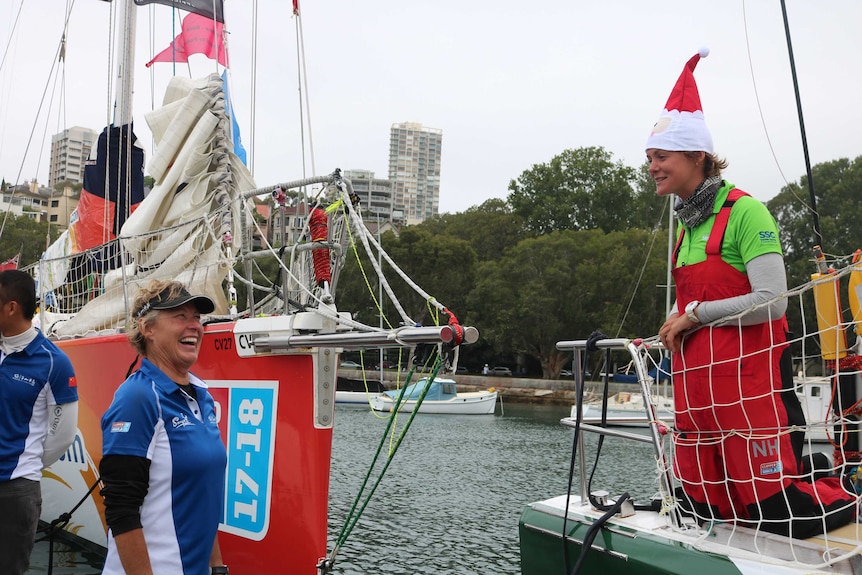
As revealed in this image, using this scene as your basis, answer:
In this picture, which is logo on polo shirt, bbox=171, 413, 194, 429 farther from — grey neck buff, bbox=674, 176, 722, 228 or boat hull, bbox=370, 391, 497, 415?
boat hull, bbox=370, 391, 497, 415

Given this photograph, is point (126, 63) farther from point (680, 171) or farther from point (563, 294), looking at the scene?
point (563, 294)

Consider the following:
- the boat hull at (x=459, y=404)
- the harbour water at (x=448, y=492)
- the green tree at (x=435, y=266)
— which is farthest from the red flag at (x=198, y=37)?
the green tree at (x=435, y=266)

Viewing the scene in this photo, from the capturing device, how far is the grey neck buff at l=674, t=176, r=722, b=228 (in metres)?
3.38

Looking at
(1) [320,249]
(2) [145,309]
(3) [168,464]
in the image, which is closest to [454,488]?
(1) [320,249]

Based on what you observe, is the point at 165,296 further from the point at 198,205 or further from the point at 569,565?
the point at 198,205

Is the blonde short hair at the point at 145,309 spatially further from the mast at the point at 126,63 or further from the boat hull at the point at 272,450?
the mast at the point at 126,63

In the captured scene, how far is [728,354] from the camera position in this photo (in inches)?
126

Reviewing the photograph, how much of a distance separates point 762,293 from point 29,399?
10.4 feet

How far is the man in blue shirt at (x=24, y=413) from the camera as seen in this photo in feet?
11.1

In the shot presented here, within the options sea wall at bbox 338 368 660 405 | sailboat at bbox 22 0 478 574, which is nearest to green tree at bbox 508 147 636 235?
sea wall at bbox 338 368 660 405

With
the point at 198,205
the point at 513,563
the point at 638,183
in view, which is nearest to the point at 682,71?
the point at 198,205

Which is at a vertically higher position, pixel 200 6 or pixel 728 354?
pixel 200 6

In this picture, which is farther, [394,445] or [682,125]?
[394,445]

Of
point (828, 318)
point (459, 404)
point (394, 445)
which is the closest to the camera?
point (828, 318)
